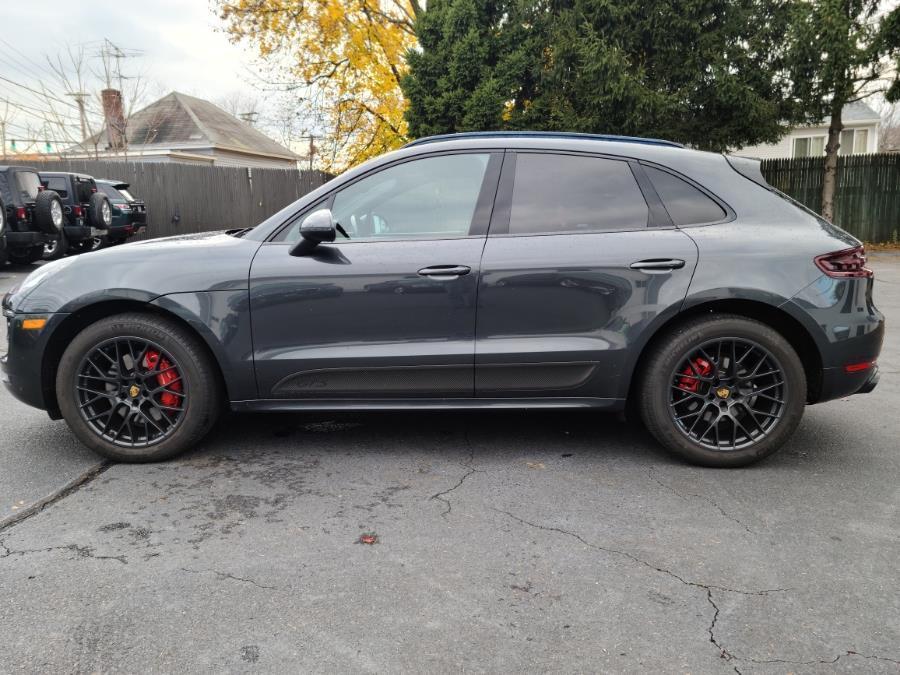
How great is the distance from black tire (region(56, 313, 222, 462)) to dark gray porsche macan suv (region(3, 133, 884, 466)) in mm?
11

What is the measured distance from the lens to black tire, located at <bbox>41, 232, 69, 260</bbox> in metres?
13.8

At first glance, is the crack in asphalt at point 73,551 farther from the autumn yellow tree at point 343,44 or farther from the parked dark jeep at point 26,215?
the autumn yellow tree at point 343,44

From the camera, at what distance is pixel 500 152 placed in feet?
12.7

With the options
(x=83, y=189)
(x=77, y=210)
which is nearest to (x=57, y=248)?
(x=77, y=210)

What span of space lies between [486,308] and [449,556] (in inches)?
51.5

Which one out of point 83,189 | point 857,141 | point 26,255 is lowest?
point 26,255

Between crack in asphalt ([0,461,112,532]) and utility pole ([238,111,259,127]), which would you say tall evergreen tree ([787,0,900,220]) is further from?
utility pole ([238,111,259,127])

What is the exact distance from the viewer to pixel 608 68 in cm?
1497

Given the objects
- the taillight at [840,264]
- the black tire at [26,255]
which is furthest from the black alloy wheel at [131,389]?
the black tire at [26,255]

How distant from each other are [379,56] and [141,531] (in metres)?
20.6

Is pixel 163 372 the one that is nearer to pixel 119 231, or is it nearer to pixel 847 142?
pixel 119 231

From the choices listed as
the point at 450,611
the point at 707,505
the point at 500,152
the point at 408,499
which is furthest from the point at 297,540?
the point at 500,152

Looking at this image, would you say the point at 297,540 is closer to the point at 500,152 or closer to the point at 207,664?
the point at 207,664

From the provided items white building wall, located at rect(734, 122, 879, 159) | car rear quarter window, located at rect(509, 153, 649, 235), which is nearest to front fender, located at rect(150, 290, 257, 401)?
car rear quarter window, located at rect(509, 153, 649, 235)
